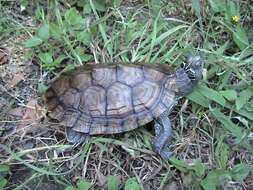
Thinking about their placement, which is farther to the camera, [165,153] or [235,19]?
[235,19]

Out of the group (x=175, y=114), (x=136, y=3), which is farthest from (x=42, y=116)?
(x=136, y=3)

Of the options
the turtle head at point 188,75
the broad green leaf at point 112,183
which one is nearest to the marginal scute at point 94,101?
the broad green leaf at point 112,183

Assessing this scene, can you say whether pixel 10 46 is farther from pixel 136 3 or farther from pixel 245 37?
pixel 245 37

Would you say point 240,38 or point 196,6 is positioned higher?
point 196,6

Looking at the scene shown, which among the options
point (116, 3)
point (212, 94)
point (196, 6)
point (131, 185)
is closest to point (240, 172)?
Answer: point (212, 94)

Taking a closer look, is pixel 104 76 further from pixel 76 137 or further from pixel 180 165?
pixel 180 165

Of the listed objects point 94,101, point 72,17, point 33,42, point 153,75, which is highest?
point 72,17

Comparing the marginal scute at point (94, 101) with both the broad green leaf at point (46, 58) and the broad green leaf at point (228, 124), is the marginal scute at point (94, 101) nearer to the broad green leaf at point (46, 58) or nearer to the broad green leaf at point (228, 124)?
the broad green leaf at point (46, 58)
